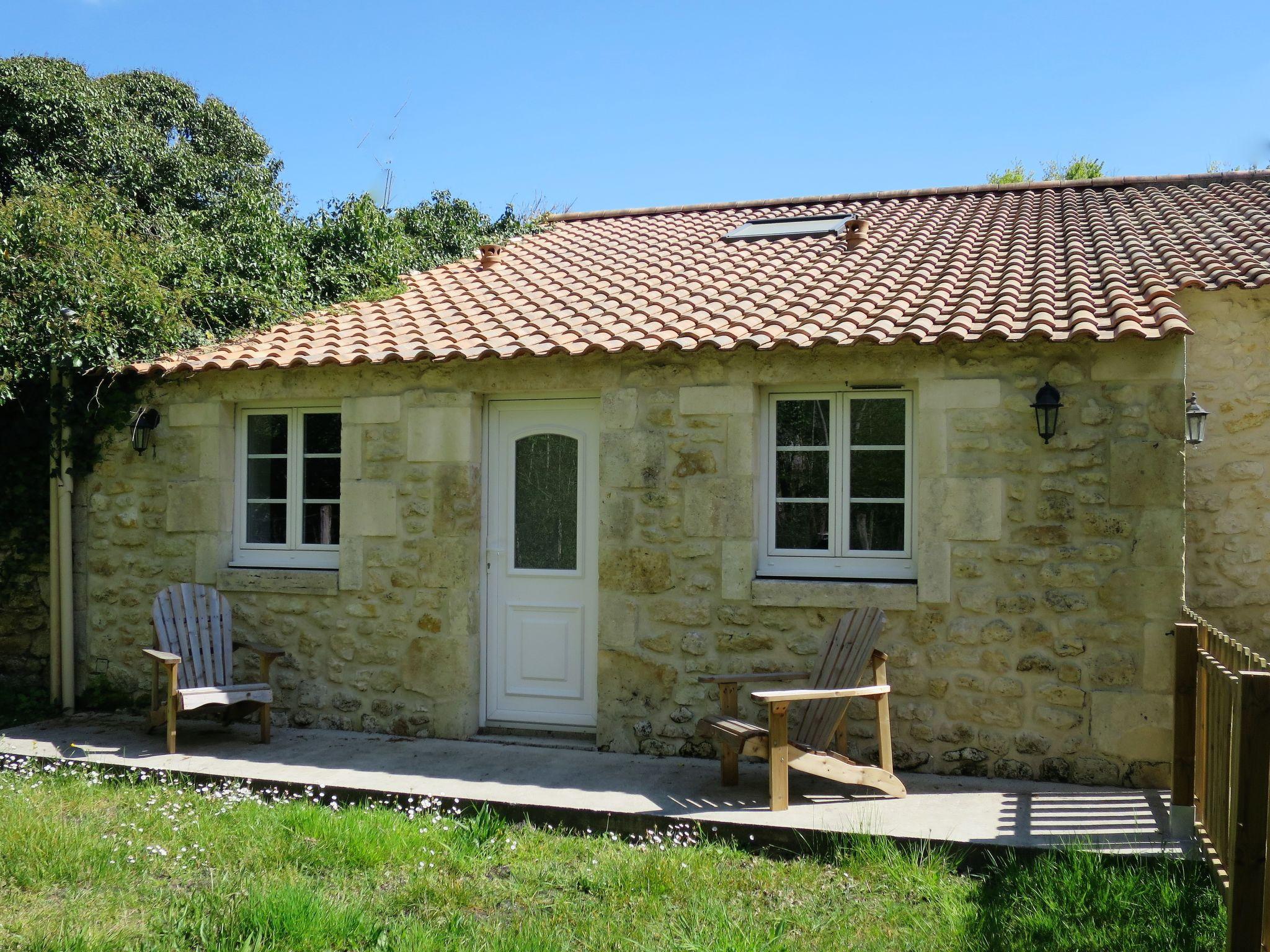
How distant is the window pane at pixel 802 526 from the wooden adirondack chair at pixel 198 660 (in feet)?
11.4

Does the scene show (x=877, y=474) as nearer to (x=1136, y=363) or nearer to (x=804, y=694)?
Result: (x=1136, y=363)

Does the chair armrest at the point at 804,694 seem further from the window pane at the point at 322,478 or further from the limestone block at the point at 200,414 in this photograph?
the limestone block at the point at 200,414

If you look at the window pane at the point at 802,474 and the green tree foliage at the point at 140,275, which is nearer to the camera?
the window pane at the point at 802,474

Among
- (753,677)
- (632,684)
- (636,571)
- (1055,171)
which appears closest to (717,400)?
(636,571)

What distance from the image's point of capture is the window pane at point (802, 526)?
6.64 m

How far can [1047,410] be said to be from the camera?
598 cm

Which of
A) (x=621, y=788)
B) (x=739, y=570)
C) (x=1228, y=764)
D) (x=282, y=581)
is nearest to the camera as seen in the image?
(x=1228, y=764)

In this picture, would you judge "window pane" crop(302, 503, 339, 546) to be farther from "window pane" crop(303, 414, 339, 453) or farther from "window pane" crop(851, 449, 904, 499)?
"window pane" crop(851, 449, 904, 499)

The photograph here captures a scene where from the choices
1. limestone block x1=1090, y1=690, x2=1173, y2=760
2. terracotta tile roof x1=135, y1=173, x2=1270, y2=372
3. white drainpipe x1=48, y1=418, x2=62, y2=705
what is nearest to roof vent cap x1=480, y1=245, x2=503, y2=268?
terracotta tile roof x1=135, y1=173, x2=1270, y2=372

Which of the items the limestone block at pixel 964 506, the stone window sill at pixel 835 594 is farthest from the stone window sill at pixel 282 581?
the limestone block at pixel 964 506

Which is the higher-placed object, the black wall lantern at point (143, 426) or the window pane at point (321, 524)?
the black wall lantern at point (143, 426)

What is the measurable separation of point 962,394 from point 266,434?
5.02m

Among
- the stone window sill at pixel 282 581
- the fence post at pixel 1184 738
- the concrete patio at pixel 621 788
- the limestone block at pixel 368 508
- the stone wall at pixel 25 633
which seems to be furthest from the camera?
the stone wall at pixel 25 633

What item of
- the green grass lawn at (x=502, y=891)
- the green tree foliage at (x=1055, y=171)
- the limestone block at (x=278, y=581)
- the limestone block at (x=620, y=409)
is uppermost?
the green tree foliage at (x=1055, y=171)
